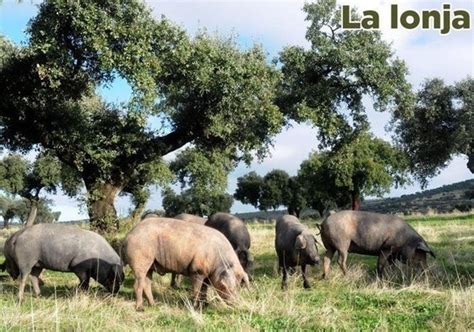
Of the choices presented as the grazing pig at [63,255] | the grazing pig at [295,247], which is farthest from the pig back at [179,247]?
the grazing pig at [295,247]

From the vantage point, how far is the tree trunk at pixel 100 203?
24.1 metres

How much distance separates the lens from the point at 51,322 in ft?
30.7

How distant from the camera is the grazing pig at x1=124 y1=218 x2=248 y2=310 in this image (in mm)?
11531

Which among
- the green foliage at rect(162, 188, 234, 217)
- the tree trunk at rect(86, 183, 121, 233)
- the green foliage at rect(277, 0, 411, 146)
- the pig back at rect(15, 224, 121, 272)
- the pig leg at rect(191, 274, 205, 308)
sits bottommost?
the pig leg at rect(191, 274, 205, 308)

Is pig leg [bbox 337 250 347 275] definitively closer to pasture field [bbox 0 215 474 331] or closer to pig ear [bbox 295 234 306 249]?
pasture field [bbox 0 215 474 331]

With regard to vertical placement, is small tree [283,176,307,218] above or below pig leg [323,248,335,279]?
above

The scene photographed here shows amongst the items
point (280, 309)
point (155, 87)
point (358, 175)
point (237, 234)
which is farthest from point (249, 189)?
point (280, 309)

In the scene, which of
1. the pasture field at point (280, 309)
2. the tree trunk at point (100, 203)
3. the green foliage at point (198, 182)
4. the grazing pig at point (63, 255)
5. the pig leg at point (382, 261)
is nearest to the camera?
the pasture field at point (280, 309)

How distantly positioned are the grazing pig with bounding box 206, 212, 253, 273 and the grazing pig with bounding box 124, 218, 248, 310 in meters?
4.77

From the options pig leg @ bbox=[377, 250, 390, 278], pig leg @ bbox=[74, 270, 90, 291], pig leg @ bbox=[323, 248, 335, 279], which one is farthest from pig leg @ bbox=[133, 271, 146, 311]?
pig leg @ bbox=[377, 250, 390, 278]

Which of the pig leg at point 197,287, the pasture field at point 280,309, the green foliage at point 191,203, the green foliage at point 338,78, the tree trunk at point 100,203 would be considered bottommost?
the pasture field at point 280,309

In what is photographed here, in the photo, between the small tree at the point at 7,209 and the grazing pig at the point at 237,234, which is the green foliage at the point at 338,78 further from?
the small tree at the point at 7,209

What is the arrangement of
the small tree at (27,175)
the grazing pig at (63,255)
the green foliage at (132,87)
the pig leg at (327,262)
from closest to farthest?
the grazing pig at (63,255)
the pig leg at (327,262)
the green foliage at (132,87)
the small tree at (27,175)

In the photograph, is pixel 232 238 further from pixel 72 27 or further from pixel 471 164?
pixel 471 164
